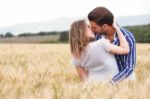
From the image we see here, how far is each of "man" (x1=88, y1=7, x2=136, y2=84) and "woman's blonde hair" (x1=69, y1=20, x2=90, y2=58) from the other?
3.7 inches

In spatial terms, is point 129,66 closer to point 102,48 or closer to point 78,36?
point 102,48

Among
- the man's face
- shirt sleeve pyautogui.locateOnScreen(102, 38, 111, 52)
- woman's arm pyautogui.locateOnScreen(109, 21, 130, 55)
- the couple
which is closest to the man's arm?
the couple

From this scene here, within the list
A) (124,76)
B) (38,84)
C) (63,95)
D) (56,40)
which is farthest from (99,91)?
(56,40)

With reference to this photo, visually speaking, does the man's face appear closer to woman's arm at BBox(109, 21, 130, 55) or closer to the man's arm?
woman's arm at BBox(109, 21, 130, 55)

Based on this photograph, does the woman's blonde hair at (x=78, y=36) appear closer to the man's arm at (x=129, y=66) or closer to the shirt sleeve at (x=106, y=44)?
the shirt sleeve at (x=106, y=44)

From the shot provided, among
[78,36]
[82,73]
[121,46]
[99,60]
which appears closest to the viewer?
[78,36]

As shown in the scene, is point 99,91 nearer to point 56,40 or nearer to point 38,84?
point 38,84

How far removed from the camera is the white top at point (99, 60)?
4.51 m

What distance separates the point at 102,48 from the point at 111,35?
152mm

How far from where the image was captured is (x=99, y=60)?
15.1 ft

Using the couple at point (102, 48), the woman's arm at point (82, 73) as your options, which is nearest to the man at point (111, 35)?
the couple at point (102, 48)

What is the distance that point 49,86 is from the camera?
355cm

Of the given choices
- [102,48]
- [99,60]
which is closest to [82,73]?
[99,60]

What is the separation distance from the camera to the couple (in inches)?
174
